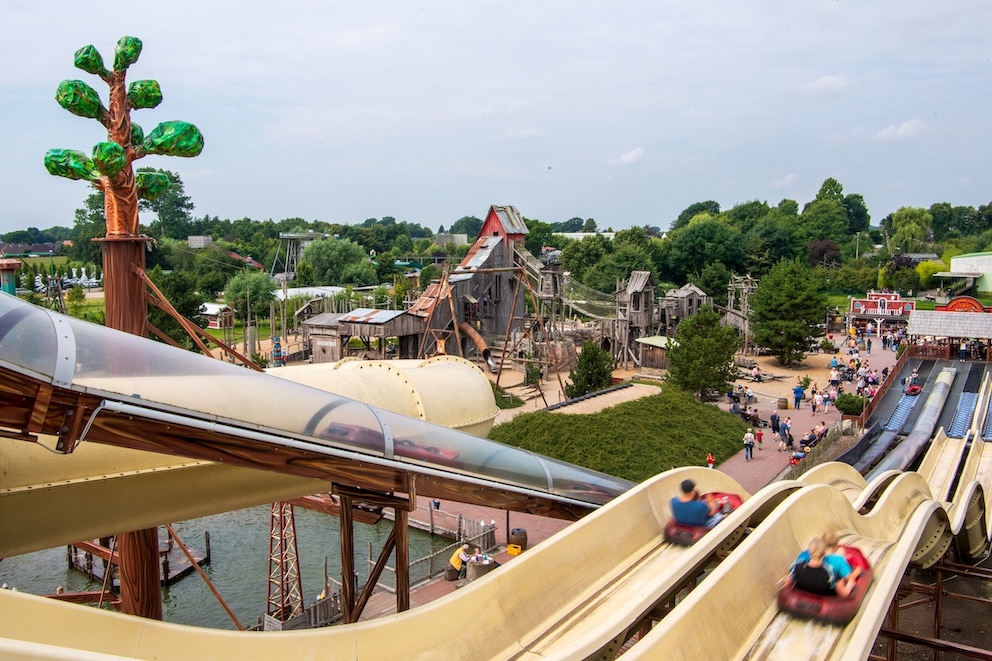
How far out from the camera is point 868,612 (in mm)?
6715

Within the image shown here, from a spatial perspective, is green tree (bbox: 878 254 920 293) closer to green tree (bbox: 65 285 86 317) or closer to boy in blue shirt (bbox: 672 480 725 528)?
green tree (bbox: 65 285 86 317)

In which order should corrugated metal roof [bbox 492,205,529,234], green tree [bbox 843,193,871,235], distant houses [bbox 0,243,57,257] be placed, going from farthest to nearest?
1. green tree [bbox 843,193,871,235]
2. distant houses [bbox 0,243,57,257]
3. corrugated metal roof [bbox 492,205,529,234]

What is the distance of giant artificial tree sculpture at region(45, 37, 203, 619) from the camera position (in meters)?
8.07

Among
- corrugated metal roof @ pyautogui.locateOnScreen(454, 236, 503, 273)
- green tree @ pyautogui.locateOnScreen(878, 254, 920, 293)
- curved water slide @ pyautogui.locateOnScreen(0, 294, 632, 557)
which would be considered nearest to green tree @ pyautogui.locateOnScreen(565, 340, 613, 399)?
corrugated metal roof @ pyautogui.locateOnScreen(454, 236, 503, 273)

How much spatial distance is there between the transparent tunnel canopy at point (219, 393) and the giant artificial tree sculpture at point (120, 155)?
228cm

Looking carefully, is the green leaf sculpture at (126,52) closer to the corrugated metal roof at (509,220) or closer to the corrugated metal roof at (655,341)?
the corrugated metal roof at (509,220)

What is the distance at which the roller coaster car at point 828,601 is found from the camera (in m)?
6.99

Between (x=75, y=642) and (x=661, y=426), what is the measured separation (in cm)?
2121

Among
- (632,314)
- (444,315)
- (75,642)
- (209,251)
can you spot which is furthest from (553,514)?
(209,251)

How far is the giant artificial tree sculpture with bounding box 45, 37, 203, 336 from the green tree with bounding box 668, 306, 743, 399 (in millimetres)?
26338

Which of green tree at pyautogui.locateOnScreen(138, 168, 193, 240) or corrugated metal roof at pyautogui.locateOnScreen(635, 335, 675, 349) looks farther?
green tree at pyautogui.locateOnScreen(138, 168, 193, 240)

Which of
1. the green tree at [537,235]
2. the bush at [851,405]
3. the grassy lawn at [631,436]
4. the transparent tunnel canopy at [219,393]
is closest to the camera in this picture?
the transparent tunnel canopy at [219,393]

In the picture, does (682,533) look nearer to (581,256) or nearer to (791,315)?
(791,315)

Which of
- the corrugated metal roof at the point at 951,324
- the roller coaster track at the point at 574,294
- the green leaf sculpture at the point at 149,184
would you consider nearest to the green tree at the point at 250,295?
the roller coaster track at the point at 574,294
